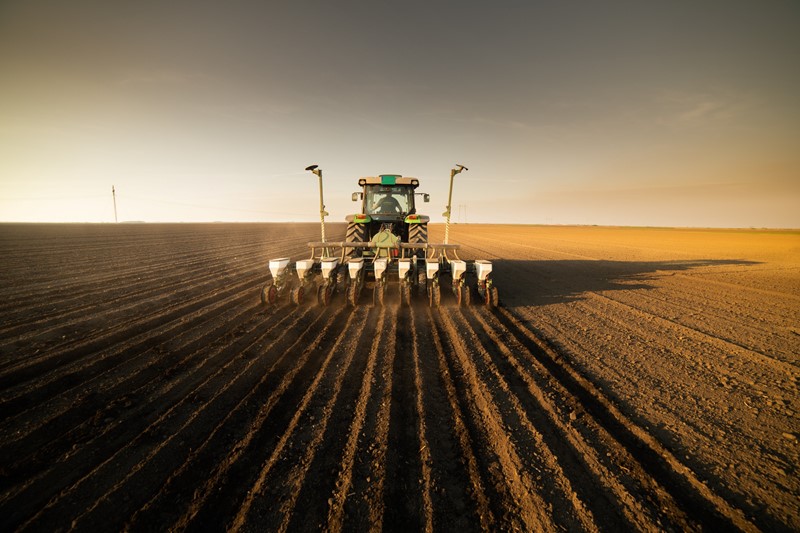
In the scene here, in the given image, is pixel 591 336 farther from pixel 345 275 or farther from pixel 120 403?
pixel 120 403

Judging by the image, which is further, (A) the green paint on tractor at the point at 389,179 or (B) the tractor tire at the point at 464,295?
(A) the green paint on tractor at the point at 389,179

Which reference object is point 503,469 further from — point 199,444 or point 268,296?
point 268,296

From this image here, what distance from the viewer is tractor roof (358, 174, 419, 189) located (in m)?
7.77

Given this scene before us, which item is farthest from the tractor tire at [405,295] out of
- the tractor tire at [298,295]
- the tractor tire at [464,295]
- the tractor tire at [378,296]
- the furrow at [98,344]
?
the furrow at [98,344]

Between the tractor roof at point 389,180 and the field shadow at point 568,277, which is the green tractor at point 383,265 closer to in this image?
the tractor roof at point 389,180

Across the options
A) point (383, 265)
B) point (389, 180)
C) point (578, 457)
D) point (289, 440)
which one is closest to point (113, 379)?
point (289, 440)

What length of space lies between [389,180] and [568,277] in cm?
627

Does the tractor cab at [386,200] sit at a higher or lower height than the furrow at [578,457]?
higher

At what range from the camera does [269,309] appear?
5.96 metres

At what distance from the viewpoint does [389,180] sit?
7.86 meters

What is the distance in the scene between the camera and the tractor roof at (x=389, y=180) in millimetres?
7773

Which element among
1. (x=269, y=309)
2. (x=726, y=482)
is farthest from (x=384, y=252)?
(x=726, y=482)

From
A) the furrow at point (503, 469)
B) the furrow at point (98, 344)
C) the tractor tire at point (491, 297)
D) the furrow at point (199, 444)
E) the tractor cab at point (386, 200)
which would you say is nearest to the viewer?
the furrow at point (503, 469)

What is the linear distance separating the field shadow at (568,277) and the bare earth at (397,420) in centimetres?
157
